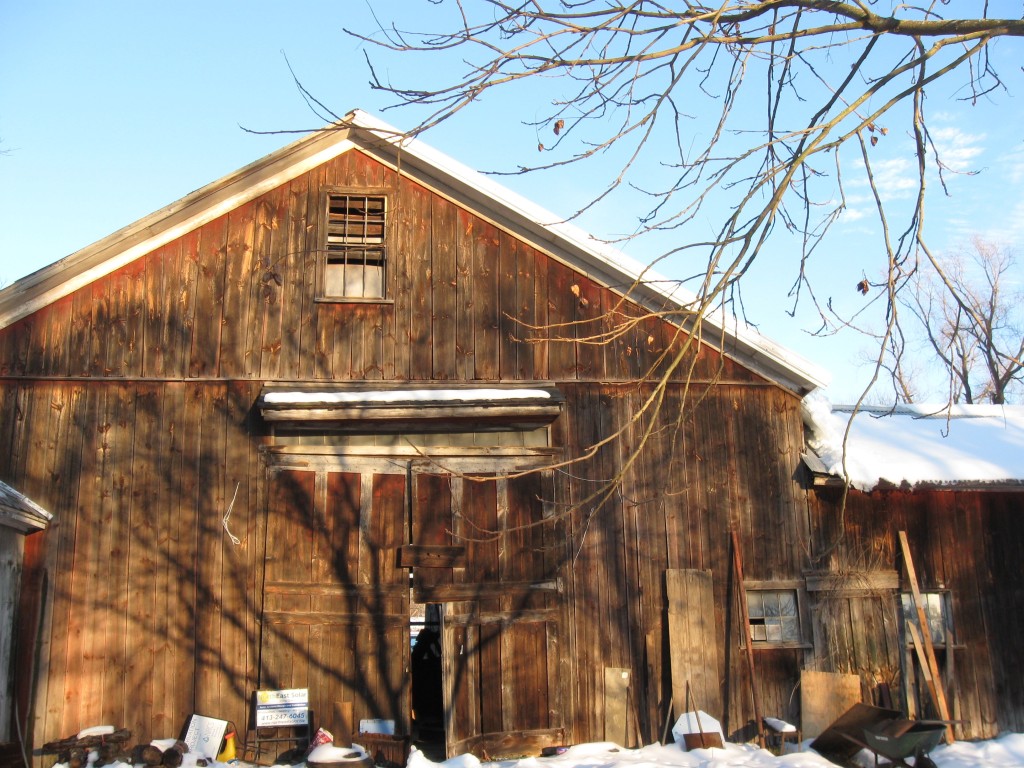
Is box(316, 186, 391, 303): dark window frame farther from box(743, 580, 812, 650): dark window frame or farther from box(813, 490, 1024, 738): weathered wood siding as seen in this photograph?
box(813, 490, 1024, 738): weathered wood siding

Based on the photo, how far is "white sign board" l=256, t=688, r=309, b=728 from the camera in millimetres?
9289

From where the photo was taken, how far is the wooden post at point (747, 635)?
9.73 m

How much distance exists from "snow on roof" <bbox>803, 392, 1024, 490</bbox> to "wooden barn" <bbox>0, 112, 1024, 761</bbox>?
34cm

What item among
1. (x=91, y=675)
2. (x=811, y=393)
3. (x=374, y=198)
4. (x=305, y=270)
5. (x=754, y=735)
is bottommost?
(x=754, y=735)

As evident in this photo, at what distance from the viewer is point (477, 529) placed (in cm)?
964

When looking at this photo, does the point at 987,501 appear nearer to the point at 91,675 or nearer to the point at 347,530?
the point at 347,530

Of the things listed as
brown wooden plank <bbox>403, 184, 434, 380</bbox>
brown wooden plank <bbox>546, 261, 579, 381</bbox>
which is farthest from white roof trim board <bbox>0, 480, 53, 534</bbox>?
brown wooden plank <bbox>546, 261, 579, 381</bbox>

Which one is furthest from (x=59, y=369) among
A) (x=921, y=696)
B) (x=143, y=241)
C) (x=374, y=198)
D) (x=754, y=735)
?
(x=921, y=696)

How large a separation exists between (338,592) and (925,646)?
633 cm

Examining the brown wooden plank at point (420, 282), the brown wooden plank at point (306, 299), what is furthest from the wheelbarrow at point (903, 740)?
the brown wooden plank at point (306, 299)

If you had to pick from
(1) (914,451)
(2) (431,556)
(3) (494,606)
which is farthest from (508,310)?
(1) (914,451)

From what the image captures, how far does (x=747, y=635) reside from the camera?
9.95m

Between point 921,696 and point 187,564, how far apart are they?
792cm

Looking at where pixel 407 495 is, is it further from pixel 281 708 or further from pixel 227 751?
pixel 227 751
